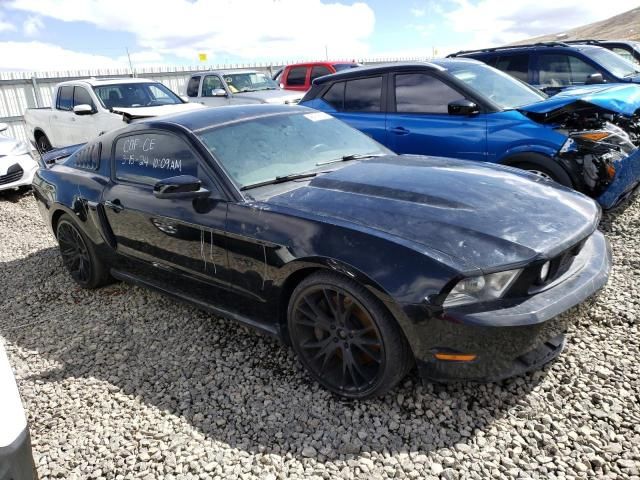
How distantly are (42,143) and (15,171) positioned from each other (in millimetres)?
2749

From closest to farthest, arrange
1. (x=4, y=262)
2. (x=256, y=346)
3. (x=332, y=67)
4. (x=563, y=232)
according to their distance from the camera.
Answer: (x=563, y=232) < (x=256, y=346) < (x=4, y=262) < (x=332, y=67)

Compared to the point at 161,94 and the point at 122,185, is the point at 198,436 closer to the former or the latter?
the point at 122,185

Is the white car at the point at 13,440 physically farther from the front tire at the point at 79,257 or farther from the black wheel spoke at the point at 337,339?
the front tire at the point at 79,257

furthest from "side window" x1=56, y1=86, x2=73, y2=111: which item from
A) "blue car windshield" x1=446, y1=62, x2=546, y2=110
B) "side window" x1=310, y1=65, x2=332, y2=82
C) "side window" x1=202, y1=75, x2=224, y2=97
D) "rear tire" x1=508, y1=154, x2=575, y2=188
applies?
"rear tire" x1=508, y1=154, x2=575, y2=188

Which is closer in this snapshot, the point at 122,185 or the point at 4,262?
the point at 122,185

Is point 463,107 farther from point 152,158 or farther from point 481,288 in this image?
point 481,288

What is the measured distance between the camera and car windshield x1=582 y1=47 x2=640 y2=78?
768 cm

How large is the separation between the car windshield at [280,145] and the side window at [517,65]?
511 cm

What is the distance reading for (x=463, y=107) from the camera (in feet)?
16.2

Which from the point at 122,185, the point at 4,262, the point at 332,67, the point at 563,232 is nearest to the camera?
the point at 563,232

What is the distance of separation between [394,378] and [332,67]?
10910mm

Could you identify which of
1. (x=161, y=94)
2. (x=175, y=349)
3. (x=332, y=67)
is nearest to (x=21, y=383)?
(x=175, y=349)

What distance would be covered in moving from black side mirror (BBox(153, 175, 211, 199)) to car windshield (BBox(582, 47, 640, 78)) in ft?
23.2

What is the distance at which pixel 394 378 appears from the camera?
2471 millimetres
